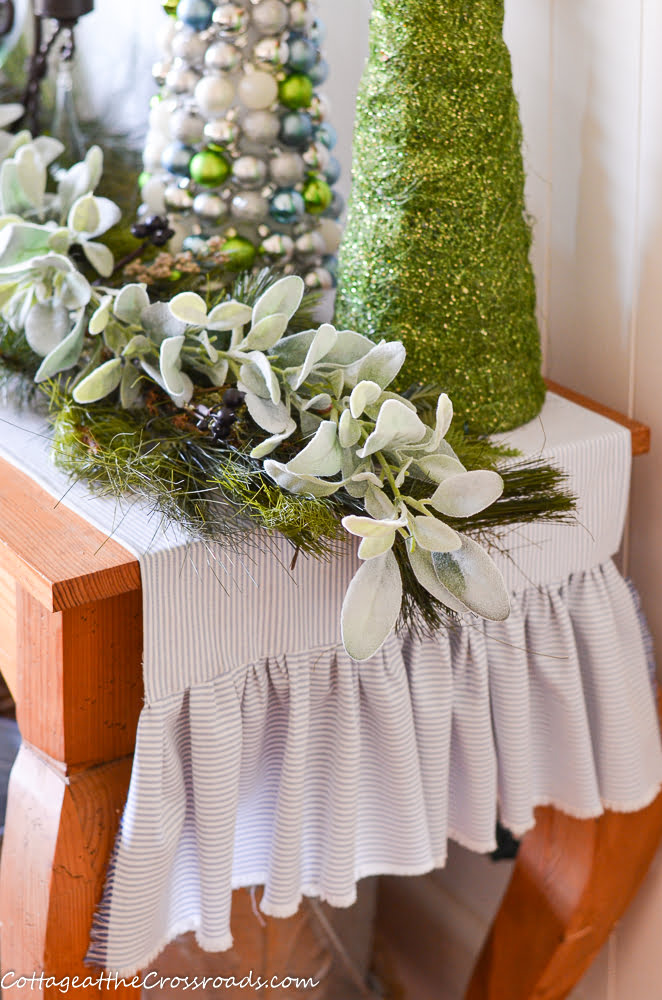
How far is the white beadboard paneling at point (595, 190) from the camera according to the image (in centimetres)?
68

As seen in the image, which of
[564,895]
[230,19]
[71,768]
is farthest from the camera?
[564,895]

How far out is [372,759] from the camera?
2.01ft

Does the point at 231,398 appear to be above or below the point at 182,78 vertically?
below

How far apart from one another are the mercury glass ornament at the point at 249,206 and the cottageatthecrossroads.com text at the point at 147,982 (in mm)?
507

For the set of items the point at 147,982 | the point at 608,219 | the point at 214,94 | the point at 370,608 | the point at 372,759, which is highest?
the point at 214,94

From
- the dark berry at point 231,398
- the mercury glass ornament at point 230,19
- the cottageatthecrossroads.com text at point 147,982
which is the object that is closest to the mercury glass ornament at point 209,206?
the mercury glass ornament at point 230,19

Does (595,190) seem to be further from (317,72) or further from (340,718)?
(340,718)

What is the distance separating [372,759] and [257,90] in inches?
18.4

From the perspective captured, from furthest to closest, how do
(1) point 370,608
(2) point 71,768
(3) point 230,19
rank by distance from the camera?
(3) point 230,19 → (2) point 71,768 → (1) point 370,608

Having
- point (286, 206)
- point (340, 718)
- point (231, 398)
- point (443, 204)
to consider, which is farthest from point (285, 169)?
point (340, 718)

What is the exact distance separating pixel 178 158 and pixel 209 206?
0.04 metres

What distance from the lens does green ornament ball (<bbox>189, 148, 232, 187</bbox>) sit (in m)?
0.68

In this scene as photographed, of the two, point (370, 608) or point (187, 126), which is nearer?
point (370, 608)

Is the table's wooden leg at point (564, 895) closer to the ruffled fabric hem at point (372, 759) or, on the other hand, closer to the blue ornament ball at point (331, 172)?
the ruffled fabric hem at point (372, 759)
